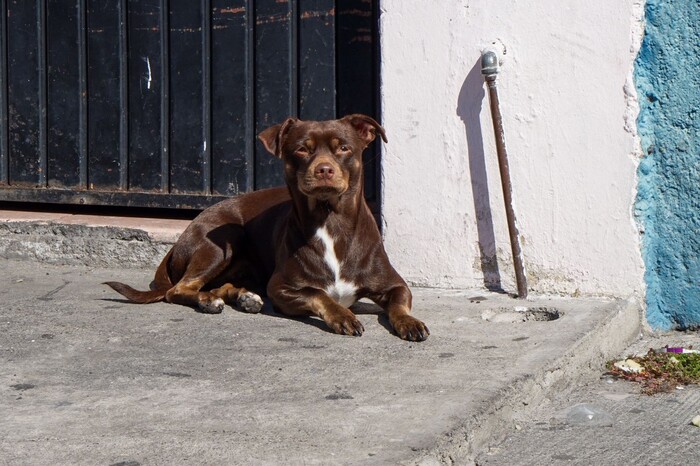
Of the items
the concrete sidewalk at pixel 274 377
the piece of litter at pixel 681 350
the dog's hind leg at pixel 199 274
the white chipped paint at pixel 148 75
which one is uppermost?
the white chipped paint at pixel 148 75

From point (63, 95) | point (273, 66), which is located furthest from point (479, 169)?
point (63, 95)

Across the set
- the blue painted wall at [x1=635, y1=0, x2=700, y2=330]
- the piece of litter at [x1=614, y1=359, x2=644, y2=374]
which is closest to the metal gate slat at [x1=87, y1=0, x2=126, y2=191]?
the blue painted wall at [x1=635, y1=0, x2=700, y2=330]

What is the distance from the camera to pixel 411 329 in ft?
15.8

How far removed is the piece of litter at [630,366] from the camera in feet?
15.7

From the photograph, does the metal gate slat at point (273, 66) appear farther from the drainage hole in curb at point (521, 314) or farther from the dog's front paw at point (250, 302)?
the drainage hole in curb at point (521, 314)

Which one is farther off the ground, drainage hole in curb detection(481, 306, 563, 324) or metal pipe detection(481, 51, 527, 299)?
metal pipe detection(481, 51, 527, 299)

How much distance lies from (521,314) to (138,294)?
1.93 metres

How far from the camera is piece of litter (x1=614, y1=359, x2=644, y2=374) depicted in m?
4.79

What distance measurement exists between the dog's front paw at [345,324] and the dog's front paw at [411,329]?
0.55 feet

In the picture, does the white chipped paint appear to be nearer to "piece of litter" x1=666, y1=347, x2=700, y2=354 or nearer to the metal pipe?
the metal pipe

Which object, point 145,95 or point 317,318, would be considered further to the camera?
point 145,95

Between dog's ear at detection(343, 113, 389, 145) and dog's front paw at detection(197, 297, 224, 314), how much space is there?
3.52ft

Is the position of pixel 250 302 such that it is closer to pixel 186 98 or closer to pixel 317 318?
pixel 317 318

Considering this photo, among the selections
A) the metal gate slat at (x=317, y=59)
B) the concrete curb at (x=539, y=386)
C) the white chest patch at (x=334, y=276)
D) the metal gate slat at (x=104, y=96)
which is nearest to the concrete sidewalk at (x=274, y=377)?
the concrete curb at (x=539, y=386)
